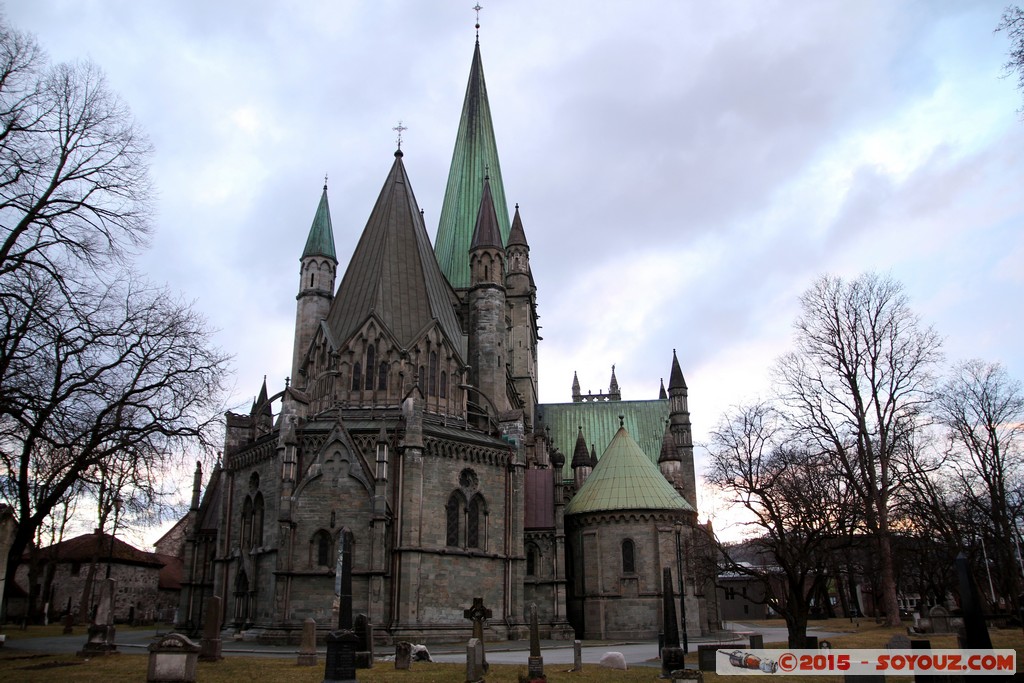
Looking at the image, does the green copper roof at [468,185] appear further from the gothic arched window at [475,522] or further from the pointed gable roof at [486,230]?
the gothic arched window at [475,522]

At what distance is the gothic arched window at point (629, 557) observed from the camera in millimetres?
37000

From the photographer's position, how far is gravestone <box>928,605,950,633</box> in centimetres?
2966

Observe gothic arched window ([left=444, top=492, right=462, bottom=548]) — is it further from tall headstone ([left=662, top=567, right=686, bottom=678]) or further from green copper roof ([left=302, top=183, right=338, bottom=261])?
green copper roof ([left=302, top=183, right=338, bottom=261])

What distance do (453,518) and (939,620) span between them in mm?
19220

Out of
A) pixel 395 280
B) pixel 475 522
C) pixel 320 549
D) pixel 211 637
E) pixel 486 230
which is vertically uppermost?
pixel 486 230

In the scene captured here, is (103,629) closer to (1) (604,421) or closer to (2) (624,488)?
(2) (624,488)

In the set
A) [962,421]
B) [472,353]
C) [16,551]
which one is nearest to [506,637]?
[472,353]

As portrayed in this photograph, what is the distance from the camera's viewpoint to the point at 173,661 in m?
15.1

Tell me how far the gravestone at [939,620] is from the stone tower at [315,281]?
100.0ft

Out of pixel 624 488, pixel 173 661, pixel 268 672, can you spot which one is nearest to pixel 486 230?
pixel 624 488

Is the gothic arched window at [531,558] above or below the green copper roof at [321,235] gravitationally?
below

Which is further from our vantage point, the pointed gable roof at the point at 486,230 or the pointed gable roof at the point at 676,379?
the pointed gable roof at the point at 676,379

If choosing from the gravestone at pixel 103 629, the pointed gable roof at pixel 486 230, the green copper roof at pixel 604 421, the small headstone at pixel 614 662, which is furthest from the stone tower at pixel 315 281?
Result: the small headstone at pixel 614 662

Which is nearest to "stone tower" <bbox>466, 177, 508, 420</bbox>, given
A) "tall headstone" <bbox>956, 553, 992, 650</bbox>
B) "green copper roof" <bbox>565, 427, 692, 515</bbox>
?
"green copper roof" <bbox>565, 427, 692, 515</bbox>
